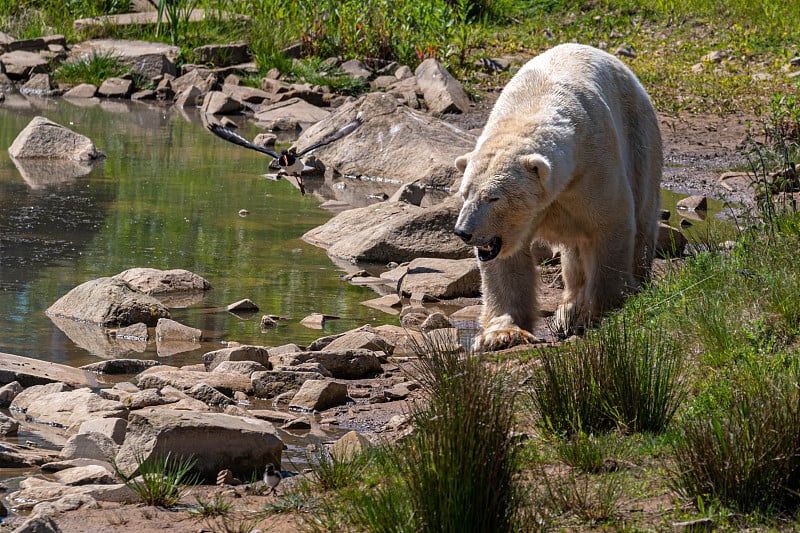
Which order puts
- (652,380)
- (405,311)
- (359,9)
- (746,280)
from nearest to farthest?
(652,380)
(746,280)
(405,311)
(359,9)

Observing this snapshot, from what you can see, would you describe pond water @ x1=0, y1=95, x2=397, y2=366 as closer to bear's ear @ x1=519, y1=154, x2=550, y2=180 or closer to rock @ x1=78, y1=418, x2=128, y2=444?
rock @ x1=78, y1=418, x2=128, y2=444

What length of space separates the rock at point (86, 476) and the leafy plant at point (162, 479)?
0.38 ft

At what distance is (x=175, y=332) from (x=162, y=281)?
53.4 inches

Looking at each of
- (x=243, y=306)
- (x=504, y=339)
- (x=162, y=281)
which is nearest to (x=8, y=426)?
(x=504, y=339)

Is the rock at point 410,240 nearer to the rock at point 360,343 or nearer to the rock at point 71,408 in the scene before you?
the rock at point 360,343

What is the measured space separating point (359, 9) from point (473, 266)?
49.0 ft

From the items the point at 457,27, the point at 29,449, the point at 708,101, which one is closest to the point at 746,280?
the point at 29,449

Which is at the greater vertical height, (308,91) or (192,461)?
(192,461)

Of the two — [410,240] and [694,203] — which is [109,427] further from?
[694,203]

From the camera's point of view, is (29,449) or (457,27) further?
(457,27)

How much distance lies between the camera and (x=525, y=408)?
5.32m

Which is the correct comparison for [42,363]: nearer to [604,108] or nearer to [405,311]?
[405,311]

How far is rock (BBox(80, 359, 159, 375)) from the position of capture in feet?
22.9

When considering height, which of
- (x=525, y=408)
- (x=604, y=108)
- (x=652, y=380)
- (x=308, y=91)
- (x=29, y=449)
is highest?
(x=604, y=108)
